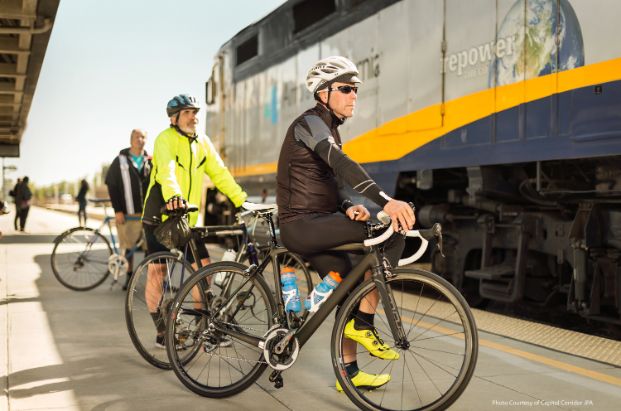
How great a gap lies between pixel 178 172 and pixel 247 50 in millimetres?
8897

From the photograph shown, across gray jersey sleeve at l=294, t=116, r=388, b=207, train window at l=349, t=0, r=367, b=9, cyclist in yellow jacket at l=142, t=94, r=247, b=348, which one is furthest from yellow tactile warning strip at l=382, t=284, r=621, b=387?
train window at l=349, t=0, r=367, b=9

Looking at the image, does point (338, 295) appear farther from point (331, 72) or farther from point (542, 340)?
point (542, 340)

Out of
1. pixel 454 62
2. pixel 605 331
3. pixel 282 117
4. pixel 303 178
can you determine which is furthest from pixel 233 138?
pixel 303 178

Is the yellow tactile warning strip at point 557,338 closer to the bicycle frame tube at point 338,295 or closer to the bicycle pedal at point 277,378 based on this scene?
the bicycle frame tube at point 338,295

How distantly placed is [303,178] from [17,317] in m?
4.01

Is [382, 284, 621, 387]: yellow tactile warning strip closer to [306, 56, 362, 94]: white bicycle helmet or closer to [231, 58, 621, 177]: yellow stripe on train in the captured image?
[306, 56, 362, 94]: white bicycle helmet

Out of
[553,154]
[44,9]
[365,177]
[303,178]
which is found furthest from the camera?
[44,9]

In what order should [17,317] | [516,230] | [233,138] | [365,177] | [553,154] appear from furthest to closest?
[233,138] → [516,230] → [17,317] → [553,154] → [365,177]

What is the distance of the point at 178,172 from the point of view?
5.92 meters

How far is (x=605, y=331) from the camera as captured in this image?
7.51m

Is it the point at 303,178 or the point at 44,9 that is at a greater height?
the point at 44,9

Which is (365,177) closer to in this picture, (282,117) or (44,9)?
(282,117)

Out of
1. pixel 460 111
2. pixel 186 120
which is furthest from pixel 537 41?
pixel 186 120

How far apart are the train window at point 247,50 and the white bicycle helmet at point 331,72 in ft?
31.6
